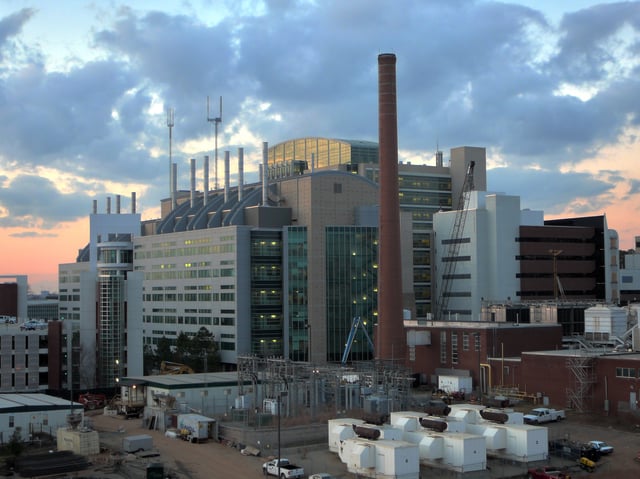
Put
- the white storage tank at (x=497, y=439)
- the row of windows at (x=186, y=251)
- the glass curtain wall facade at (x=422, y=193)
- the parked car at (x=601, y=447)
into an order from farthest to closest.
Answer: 1. the glass curtain wall facade at (x=422, y=193)
2. the row of windows at (x=186, y=251)
3. the parked car at (x=601, y=447)
4. the white storage tank at (x=497, y=439)

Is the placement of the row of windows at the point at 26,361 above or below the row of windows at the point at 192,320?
below

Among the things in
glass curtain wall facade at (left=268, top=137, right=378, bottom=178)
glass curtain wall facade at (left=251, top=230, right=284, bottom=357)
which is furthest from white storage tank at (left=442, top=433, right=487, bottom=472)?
glass curtain wall facade at (left=268, top=137, right=378, bottom=178)

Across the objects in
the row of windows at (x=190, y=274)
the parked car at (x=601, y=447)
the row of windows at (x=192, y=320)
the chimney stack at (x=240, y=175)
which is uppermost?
the chimney stack at (x=240, y=175)

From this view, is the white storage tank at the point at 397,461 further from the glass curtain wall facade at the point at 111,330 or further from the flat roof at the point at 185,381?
the glass curtain wall facade at the point at 111,330

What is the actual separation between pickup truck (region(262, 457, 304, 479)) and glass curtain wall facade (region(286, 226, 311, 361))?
6811cm

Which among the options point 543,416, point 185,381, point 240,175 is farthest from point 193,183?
point 543,416

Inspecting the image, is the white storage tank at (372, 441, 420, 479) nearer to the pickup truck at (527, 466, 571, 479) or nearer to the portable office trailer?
the pickup truck at (527, 466, 571, 479)

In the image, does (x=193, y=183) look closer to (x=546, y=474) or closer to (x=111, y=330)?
(x=111, y=330)

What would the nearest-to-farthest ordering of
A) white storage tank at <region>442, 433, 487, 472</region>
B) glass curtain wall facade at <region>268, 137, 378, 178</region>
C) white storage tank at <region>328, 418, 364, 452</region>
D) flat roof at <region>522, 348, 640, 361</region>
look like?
white storage tank at <region>442, 433, 487, 472</region>, white storage tank at <region>328, 418, 364, 452</region>, flat roof at <region>522, 348, 640, 361</region>, glass curtain wall facade at <region>268, 137, 378, 178</region>

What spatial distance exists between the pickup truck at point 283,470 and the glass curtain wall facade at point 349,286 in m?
68.1

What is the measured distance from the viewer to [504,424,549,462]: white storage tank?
5869 cm

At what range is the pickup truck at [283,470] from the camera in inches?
2089

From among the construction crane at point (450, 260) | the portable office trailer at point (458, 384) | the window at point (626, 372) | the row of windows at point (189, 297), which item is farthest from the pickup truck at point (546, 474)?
the construction crane at point (450, 260)

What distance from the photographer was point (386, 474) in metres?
53.8
